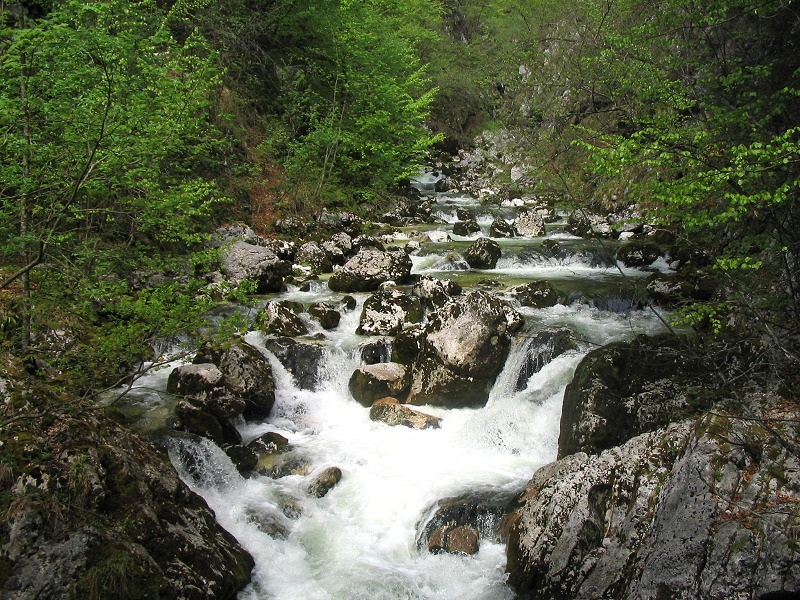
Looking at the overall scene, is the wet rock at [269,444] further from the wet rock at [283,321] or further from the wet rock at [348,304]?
the wet rock at [348,304]

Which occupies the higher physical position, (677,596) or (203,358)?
(677,596)

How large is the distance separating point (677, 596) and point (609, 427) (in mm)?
2927

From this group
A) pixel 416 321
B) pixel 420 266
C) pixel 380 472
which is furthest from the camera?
pixel 420 266

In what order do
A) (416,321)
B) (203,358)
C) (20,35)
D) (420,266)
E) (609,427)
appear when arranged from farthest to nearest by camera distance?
(420,266)
(416,321)
(203,358)
(609,427)
(20,35)

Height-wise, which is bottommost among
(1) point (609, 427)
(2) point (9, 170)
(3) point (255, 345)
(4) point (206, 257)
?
(3) point (255, 345)

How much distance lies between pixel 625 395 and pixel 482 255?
8734mm

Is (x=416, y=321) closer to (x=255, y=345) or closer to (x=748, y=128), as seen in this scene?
(x=255, y=345)

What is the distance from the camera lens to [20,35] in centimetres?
379

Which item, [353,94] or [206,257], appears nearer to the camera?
[206,257]

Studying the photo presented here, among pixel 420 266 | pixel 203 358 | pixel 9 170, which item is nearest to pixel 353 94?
pixel 420 266

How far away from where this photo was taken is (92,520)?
4.61 m

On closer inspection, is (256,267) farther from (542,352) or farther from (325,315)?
(542,352)

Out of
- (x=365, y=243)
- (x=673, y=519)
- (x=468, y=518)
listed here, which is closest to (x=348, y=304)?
(x=365, y=243)

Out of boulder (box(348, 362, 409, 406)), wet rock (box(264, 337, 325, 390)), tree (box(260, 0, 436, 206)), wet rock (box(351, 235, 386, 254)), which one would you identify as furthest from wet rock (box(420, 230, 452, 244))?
boulder (box(348, 362, 409, 406))
